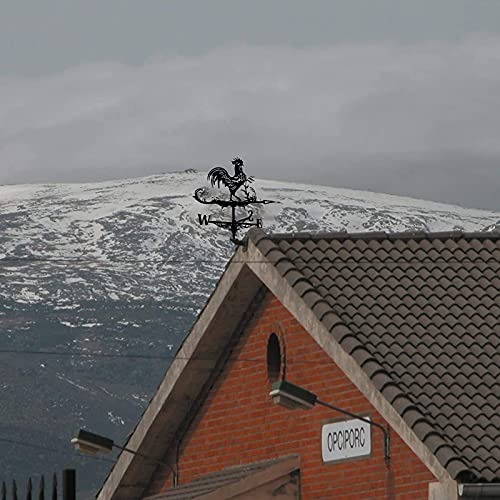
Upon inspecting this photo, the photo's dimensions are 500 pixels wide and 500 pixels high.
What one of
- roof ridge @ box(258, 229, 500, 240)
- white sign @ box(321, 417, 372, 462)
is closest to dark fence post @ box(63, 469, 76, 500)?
white sign @ box(321, 417, 372, 462)

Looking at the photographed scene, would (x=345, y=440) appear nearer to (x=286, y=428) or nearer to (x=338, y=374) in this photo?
(x=338, y=374)

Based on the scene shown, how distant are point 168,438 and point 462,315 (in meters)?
7.44

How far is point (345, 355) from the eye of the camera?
32.8 metres

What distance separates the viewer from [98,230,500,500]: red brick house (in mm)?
31516

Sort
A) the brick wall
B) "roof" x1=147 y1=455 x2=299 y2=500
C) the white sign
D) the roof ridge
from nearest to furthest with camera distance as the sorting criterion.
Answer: the brick wall → the white sign → "roof" x1=147 y1=455 x2=299 y2=500 → the roof ridge

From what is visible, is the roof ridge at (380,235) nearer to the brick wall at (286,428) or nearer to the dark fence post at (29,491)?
the brick wall at (286,428)

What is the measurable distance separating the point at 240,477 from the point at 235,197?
14.2 ft

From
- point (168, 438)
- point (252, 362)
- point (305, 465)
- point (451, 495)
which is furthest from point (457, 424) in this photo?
point (168, 438)

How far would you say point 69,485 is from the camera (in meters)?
27.6

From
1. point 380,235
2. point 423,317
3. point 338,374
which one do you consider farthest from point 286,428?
point 380,235

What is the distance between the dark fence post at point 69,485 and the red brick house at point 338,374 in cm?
514

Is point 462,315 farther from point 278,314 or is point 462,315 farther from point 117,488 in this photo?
point 117,488

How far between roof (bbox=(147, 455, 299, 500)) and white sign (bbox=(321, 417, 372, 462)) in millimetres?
908

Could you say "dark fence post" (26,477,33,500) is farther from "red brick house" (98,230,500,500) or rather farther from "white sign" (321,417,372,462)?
"white sign" (321,417,372,462)
